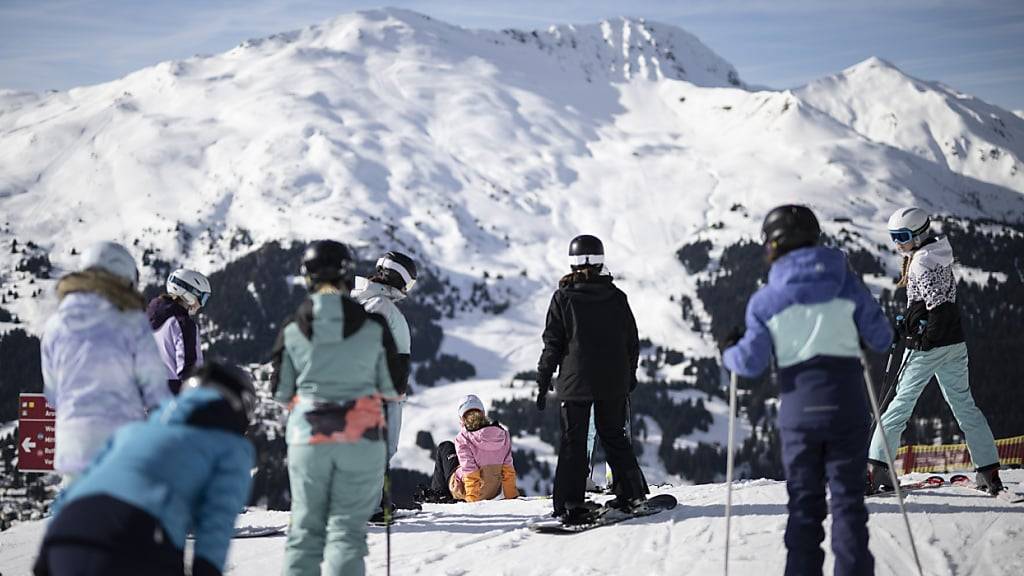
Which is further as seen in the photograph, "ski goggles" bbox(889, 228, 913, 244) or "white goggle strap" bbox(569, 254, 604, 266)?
"ski goggles" bbox(889, 228, 913, 244)

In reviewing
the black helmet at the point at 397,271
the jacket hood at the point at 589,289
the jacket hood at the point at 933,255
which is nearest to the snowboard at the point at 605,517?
the jacket hood at the point at 589,289

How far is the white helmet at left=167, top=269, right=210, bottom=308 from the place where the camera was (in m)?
8.41

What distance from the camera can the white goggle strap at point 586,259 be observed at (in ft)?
Result: 26.0

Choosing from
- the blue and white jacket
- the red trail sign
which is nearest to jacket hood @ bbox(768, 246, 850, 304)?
the blue and white jacket

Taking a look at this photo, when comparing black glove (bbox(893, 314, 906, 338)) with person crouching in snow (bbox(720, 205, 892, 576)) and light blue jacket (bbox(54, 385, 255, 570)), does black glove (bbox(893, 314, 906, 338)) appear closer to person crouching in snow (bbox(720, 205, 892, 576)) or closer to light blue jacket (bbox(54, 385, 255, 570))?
person crouching in snow (bbox(720, 205, 892, 576))

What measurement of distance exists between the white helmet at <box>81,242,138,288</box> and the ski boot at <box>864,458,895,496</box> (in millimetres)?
6958

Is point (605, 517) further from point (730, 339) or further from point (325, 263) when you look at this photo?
point (325, 263)

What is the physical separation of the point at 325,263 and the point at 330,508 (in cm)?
150

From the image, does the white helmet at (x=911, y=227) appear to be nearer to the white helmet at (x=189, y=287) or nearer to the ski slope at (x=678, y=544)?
the ski slope at (x=678, y=544)

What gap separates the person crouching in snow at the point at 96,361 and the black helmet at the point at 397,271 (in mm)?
3290

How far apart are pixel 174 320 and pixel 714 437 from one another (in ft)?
430

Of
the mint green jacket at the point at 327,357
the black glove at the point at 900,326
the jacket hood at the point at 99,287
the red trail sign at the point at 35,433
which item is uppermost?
the jacket hood at the point at 99,287

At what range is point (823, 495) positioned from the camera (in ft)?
17.7

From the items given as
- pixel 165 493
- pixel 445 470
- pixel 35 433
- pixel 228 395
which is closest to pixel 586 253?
pixel 228 395
